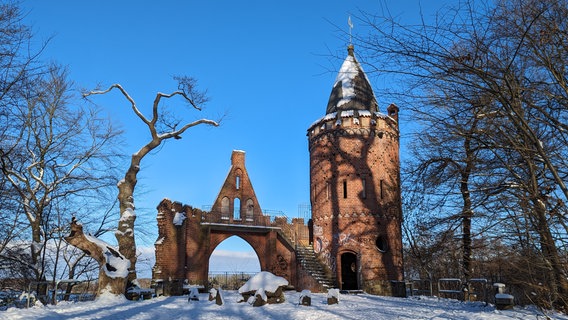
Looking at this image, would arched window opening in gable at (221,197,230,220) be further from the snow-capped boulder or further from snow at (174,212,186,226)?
the snow-capped boulder

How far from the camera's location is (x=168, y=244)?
23.1 m

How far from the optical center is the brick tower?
22.6 m

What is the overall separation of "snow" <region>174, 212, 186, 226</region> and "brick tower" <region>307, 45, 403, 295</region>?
718 centimetres

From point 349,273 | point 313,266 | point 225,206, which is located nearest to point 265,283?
point 313,266

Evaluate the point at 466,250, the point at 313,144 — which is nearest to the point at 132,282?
the point at 466,250

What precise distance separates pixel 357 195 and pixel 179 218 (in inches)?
374

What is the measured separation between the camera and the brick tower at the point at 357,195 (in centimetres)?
2261

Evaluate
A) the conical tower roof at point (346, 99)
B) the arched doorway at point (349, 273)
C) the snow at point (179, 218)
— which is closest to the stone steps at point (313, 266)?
the arched doorway at point (349, 273)

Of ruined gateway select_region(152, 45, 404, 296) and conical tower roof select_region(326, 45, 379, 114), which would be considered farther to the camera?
conical tower roof select_region(326, 45, 379, 114)

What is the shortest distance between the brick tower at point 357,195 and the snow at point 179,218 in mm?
7176

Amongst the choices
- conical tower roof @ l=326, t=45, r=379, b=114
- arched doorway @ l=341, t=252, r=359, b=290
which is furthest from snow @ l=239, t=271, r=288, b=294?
conical tower roof @ l=326, t=45, r=379, b=114

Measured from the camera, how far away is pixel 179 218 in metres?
23.6

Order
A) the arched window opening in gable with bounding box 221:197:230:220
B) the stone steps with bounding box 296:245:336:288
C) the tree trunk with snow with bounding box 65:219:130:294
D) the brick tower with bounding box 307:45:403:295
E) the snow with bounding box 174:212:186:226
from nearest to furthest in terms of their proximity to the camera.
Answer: the tree trunk with snow with bounding box 65:219:130:294 < the stone steps with bounding box 296:245:336:288 < the brick tower with bounding box 307:45:403:295 < the snow with bounding box 174:212:186:226 < the arched window opening in gable with bounding box 221:197:230:220

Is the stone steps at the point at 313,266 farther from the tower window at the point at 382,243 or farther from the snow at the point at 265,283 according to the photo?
the snow at the point at 265,283
